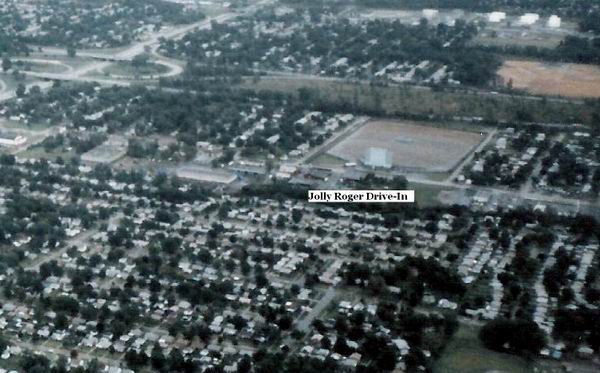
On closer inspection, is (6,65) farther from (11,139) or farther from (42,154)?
(42,154)

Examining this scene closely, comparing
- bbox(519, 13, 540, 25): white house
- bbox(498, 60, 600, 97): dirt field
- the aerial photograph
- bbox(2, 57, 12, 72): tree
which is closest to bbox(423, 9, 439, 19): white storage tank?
the aerial photograph

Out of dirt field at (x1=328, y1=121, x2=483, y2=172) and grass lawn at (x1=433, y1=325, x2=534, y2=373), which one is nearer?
grass lawn at (x1=433, y1=325, x2=534, y2=373)

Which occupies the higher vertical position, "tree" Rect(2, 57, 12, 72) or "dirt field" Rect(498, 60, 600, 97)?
"tree" Rect(2, 57, 12, 72)

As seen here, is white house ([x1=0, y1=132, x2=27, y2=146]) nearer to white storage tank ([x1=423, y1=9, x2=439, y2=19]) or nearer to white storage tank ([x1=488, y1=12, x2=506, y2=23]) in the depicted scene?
white storage tank ([x1=423, y1=9, x2=439, y2=19])

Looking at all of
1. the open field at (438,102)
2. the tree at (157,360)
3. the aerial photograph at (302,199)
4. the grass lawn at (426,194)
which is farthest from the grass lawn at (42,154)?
the tree at (157,360)

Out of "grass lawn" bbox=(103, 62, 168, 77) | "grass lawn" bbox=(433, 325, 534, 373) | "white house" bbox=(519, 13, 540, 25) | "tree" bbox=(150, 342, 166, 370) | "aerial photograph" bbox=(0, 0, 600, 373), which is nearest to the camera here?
"tree" bbox=(150, 342, 166, 370)

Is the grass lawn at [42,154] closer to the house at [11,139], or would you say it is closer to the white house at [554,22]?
the house at [11,139]

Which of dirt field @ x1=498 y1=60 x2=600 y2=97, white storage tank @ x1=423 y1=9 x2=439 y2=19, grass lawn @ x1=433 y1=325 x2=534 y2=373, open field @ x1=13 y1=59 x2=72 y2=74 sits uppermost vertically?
white storage tank @ x1=423 y1=9 x2=439 y2=19

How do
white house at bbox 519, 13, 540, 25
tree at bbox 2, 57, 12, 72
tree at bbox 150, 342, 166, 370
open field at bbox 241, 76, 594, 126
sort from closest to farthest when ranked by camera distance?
tree at bbox 150, 342, 166, 370 < open field at bbox 241, 76, 594, 126 < tree at bbox 2, 57, 12, 72 < white house at bbox 519, 13, 540, 25
